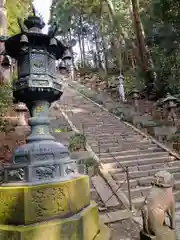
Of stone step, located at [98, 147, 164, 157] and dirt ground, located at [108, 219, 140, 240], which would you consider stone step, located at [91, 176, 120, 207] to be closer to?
dirt ground, located at [108, 219, 140, 240]

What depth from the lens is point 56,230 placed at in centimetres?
301

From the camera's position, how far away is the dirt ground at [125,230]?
3.93m

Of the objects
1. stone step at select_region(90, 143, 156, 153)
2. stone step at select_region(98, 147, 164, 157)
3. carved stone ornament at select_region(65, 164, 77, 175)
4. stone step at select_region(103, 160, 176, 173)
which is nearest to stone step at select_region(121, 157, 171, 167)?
stone step at select_region(103, 160, 176, 173)

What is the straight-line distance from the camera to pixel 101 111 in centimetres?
1348

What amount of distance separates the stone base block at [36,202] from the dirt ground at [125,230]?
1.18 metres

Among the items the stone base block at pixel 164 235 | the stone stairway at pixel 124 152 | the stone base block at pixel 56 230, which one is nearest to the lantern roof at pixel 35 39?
the stone base block at pixel 56 230

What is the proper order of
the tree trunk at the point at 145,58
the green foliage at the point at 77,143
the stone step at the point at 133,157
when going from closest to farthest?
the stone step at the point at 133,157 → the green foliage at the point at 77,143 → the tree trunk at the point at 145,58

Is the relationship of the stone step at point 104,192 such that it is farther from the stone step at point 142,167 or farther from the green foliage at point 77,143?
the green foliage at point 77,143

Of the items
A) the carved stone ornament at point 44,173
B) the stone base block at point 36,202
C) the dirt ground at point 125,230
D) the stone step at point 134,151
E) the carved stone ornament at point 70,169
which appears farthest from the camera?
the stone step at point 134,151

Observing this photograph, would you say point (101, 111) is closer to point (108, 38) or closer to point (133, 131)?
point (133, 131)

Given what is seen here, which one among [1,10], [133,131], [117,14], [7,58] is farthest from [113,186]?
[117,14]

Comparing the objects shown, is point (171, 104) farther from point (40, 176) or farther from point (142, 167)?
point (40, 176)

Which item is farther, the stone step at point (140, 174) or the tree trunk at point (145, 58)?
the tree trunk at point (145, 58)

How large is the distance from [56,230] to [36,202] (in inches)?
16.8
